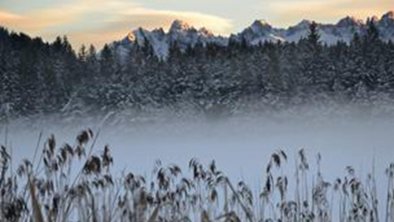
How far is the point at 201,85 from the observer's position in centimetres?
7250

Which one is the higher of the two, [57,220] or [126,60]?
[126,60]

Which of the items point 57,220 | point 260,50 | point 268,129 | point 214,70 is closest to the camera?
point 57,220

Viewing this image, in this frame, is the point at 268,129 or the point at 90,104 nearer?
the point at 268,129

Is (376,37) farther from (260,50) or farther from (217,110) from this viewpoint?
(217,110)

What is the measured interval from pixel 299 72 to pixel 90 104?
68.9 ft

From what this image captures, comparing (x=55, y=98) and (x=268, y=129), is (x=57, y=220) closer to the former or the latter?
(x=268, y=129)

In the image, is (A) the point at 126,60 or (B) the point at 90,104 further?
(A) the point at 126,60

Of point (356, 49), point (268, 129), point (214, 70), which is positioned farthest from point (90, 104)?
point (356, 49)

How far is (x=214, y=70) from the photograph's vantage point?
7431 cm

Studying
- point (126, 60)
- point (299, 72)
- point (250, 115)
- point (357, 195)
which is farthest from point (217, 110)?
point (357, 195)

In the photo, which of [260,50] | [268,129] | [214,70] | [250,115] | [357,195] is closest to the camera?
[357,195]

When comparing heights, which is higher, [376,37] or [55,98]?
[376,37]

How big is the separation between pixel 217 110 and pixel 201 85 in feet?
11.9

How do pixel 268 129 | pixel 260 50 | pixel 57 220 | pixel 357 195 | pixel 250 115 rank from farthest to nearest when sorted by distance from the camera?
pixel 260 50 → pixel 250 115 → pixel 268 129 → pixel 357 195 → pixel 57 220
